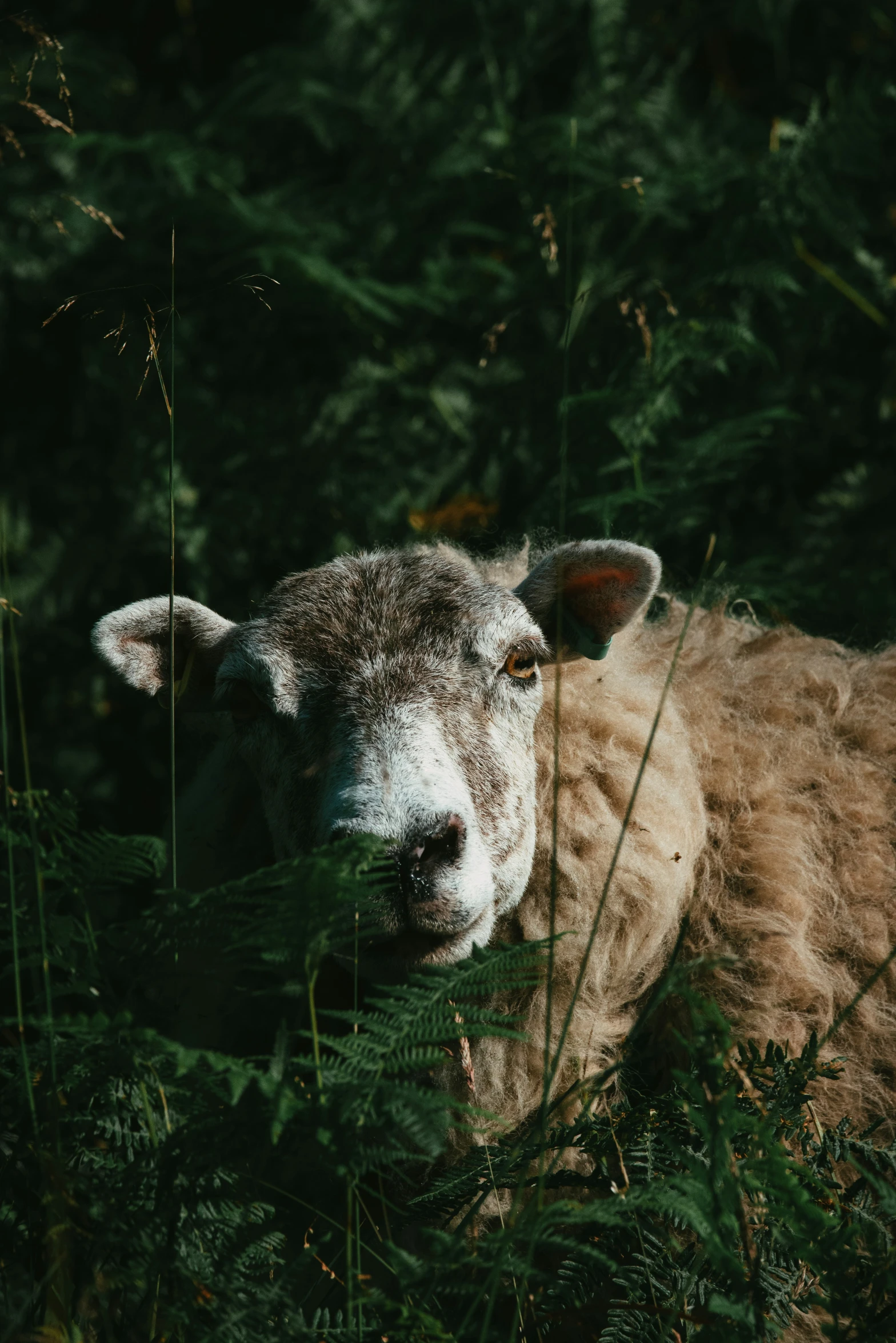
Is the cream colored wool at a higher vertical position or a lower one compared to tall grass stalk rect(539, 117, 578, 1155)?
lower

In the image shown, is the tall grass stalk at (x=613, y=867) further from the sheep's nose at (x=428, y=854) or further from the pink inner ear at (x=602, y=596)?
the sheep's nose at (x=428, y=854)

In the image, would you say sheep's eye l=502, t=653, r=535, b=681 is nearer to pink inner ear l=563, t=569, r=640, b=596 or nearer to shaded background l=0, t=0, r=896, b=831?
pink inner ear l=563, t=569, r=640, b=596

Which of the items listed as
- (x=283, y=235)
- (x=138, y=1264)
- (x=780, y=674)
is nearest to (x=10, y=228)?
(x=283, y=235)

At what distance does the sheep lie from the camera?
2.92 meters

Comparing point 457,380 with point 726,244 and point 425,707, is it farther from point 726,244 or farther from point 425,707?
point 425,707

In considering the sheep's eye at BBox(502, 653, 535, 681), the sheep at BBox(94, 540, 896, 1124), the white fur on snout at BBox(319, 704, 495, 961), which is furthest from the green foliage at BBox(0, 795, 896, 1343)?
the sheep's eye at BBox(502, 653, 535, 681)

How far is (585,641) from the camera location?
3.40 m

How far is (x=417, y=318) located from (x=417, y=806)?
3681mm

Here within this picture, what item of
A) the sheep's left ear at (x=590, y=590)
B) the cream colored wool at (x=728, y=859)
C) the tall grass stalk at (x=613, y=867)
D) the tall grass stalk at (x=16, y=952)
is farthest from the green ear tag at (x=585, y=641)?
the tall grass stalk at (x=16, y=952)

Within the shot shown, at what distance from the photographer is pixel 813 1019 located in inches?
119

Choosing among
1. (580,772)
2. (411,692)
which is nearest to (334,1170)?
(411,692)

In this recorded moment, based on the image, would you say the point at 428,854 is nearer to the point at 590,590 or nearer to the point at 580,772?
the point at 580,772

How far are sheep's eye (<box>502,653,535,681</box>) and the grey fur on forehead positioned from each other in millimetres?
79

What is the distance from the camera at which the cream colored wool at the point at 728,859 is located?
3.00 meters
